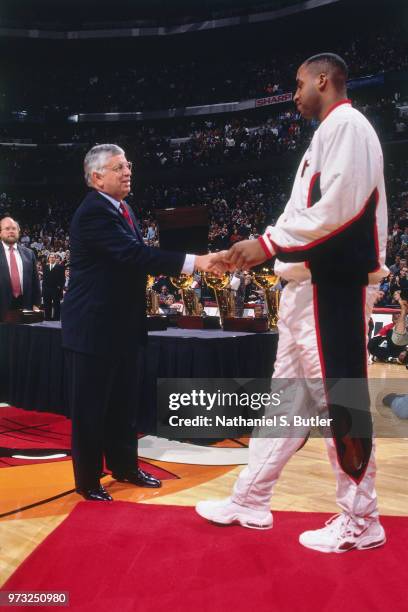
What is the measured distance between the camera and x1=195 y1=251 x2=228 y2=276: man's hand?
210cm

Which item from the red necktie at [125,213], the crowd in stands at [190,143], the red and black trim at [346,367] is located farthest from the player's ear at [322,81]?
the crowd in stands at [190,143]

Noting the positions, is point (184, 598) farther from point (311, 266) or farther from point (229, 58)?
point (229, 58)

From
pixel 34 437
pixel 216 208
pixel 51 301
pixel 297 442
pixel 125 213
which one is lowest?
pixel 34 437

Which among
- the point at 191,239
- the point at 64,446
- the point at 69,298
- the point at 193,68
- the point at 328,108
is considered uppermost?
the point at 193,68

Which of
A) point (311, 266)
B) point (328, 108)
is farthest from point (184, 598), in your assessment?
point (328, 108)

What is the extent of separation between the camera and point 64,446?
327 centimetres

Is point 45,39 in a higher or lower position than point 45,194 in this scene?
higher

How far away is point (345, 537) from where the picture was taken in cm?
179

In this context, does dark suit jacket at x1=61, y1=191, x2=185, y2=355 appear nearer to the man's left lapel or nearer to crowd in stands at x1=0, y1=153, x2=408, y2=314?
the man's left lapel

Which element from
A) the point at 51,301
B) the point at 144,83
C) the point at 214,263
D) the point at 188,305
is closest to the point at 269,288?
the point at 188,305

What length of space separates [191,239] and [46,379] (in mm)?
1580

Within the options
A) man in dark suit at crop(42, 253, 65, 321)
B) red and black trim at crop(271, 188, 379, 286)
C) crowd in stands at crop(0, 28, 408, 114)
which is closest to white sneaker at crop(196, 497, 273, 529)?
red and black trim at crop(271, 188, 379, 286)

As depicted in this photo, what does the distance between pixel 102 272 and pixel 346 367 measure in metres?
1.13

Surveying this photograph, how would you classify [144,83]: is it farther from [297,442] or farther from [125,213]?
[297,442]
